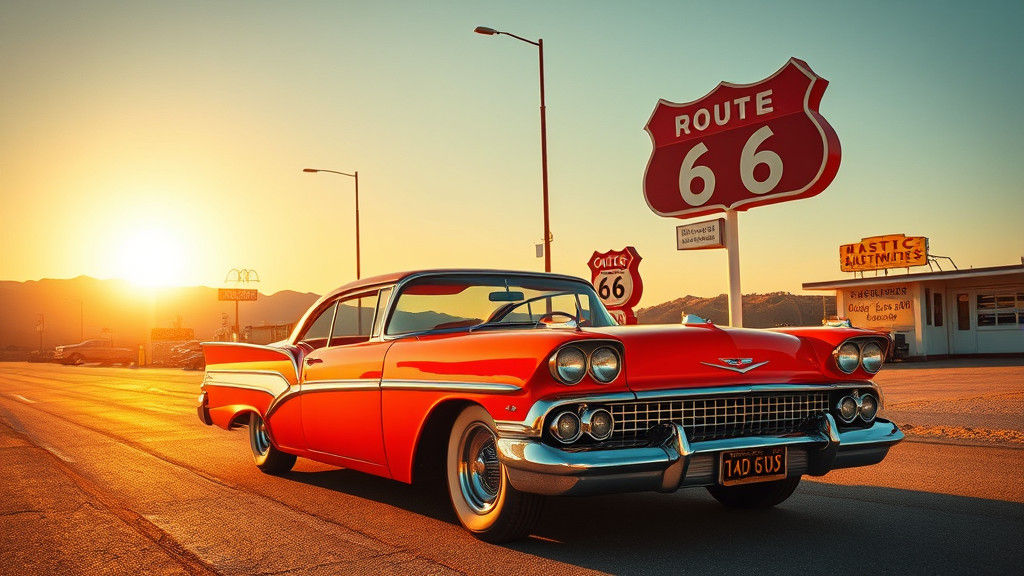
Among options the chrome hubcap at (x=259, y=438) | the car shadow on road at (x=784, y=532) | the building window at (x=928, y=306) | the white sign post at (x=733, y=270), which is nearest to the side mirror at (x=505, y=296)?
the car shadow on road at (x=784, y=532)

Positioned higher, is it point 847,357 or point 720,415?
point 847,357

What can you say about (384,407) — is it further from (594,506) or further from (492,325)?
(594,506)

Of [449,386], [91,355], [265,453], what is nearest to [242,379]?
[265,453]

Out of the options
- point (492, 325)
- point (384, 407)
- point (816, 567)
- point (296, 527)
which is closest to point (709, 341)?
point (816, 567)

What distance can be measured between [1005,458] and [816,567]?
163 inches

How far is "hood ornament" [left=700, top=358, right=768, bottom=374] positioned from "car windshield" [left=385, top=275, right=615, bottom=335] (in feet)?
4.32

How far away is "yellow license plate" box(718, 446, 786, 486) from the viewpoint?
4.03 m

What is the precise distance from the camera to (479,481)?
4.55 m

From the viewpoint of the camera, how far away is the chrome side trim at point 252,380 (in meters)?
6.51

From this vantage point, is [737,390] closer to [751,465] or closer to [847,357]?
[751,465]

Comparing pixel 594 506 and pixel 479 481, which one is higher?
pixel 479 481

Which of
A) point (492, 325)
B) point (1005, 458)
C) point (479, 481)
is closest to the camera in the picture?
point (479, 481)

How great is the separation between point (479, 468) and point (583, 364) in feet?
3.08

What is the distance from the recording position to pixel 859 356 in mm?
4723
